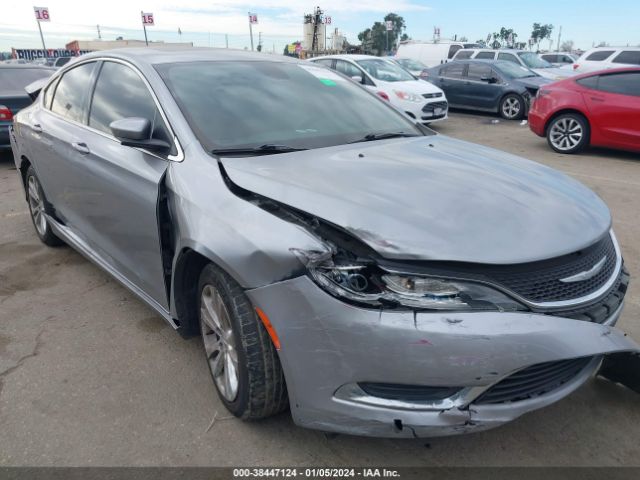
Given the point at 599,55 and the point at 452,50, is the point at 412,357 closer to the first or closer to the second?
the point at 599,55

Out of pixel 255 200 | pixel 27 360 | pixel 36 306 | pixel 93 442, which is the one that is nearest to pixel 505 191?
pixel 255 200

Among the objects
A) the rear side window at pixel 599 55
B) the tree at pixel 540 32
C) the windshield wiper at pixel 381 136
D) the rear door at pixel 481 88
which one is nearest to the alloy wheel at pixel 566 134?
the rear door at pixel 481 88

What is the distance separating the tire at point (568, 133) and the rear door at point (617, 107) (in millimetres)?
232

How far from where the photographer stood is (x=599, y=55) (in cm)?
1608

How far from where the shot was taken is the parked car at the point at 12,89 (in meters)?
8.10

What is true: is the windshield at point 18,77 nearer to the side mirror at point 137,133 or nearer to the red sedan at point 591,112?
the side mirror at point 137,133

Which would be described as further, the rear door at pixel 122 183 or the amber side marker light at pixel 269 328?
the rear door at pixel 122 183

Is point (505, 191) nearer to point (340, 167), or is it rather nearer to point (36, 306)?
point (340, 167)

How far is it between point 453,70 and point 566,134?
6.32 metres

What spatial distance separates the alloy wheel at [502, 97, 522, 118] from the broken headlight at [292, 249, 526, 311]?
1274 cm

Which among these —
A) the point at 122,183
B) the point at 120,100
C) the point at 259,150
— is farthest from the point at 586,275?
the point at 120,100

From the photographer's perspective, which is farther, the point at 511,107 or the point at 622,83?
the point at 511,107

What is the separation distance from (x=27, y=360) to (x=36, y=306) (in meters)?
0.78

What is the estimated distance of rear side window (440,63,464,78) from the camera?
14.4m
